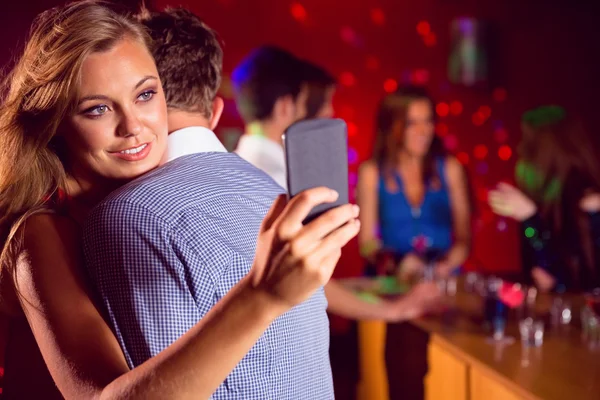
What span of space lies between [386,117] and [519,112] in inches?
63.4

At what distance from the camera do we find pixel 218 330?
70 cm

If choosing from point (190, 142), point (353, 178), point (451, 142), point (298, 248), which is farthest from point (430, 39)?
point (298, 248)

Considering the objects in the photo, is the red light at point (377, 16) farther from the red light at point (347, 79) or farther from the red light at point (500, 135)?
the red light at point (500, 135)

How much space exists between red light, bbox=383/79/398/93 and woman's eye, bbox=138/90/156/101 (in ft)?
11.9

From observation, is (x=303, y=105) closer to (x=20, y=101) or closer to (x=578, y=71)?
(x=20, y=101)

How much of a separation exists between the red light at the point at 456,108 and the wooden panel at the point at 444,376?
107 inches

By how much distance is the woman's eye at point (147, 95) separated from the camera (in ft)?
3.54

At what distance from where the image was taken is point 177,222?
0.90 m

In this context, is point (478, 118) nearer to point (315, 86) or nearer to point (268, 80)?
point (315, 86)

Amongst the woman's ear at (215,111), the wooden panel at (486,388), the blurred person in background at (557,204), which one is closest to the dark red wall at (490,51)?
the blurred person in background at (557,204)

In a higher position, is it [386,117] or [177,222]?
[177,222]

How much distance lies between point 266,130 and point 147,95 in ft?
4.87

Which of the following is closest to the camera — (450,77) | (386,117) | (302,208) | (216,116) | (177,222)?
(302,208)

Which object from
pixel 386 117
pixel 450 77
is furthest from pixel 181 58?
pixel 450 77
